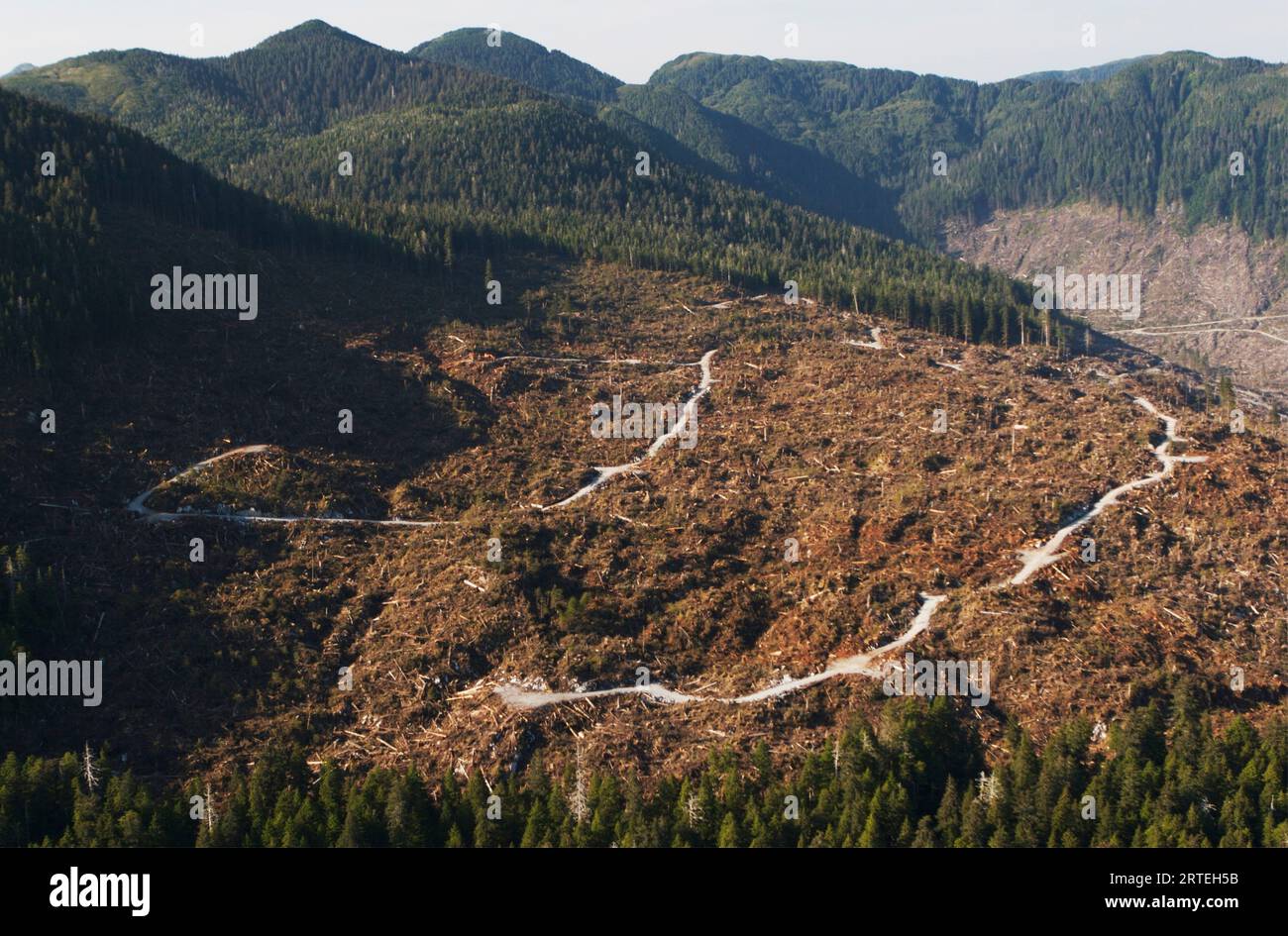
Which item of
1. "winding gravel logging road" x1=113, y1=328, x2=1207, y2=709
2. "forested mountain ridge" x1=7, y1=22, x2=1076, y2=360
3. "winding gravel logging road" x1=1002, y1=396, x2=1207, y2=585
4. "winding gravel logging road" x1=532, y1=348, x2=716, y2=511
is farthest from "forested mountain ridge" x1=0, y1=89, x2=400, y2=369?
"winding gravel logging road" x1=1002, y1=396, x2=1207, y2=585

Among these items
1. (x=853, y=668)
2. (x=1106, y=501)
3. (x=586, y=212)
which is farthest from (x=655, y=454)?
(x=586, y=212)

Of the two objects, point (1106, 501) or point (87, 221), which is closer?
point (1106, 501)

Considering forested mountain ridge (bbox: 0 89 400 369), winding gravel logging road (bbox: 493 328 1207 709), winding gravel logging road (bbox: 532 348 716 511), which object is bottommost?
winding gravel logging road (bbox: 493 328 1207 709)

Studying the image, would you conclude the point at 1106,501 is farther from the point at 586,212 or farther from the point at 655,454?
the point at 586,212

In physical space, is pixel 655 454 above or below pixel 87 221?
below

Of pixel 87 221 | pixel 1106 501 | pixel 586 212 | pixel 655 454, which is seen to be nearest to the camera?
pixel 1106 501

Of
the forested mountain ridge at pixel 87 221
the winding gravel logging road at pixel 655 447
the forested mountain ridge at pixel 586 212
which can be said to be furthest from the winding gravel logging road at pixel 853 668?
the forested mountain ridge at pixel 87 221

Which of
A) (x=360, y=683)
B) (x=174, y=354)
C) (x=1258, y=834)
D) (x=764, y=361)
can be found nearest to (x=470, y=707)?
(x=360, y=683)

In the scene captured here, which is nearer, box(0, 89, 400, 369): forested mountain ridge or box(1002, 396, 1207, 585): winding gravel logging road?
box(1002, 396, 1207, 585): winding gravel logging road

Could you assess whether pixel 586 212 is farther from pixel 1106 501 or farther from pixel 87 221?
pixel 1106 501

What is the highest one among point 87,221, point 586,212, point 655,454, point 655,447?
point 586,212

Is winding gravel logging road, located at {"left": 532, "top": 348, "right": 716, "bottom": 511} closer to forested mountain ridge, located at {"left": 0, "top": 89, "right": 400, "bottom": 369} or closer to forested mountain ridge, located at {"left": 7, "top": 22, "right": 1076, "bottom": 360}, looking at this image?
forested mountain ridge, located at {"left": 7, "top": 22, "right": 1076, "bottom": 360}

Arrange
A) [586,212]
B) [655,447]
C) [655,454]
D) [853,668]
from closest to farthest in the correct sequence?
1. [853,668]
2. [655,454]
3. [655,447]
4. [586,212]

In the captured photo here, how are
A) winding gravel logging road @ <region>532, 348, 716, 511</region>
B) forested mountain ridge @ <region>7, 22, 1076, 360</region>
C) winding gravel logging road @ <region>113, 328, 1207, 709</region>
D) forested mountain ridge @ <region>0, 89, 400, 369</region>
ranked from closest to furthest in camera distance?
winding gravel logging road @ <region>113, 328, 1207, 709</region>
winding gravel logging road @ <region>532, 348, 716, 511</region>
forested mountain ridge @ <region>0, 89, 400, 369</region>
forested mountain ridge @ <region>7, 22, 1076, 360</region>
